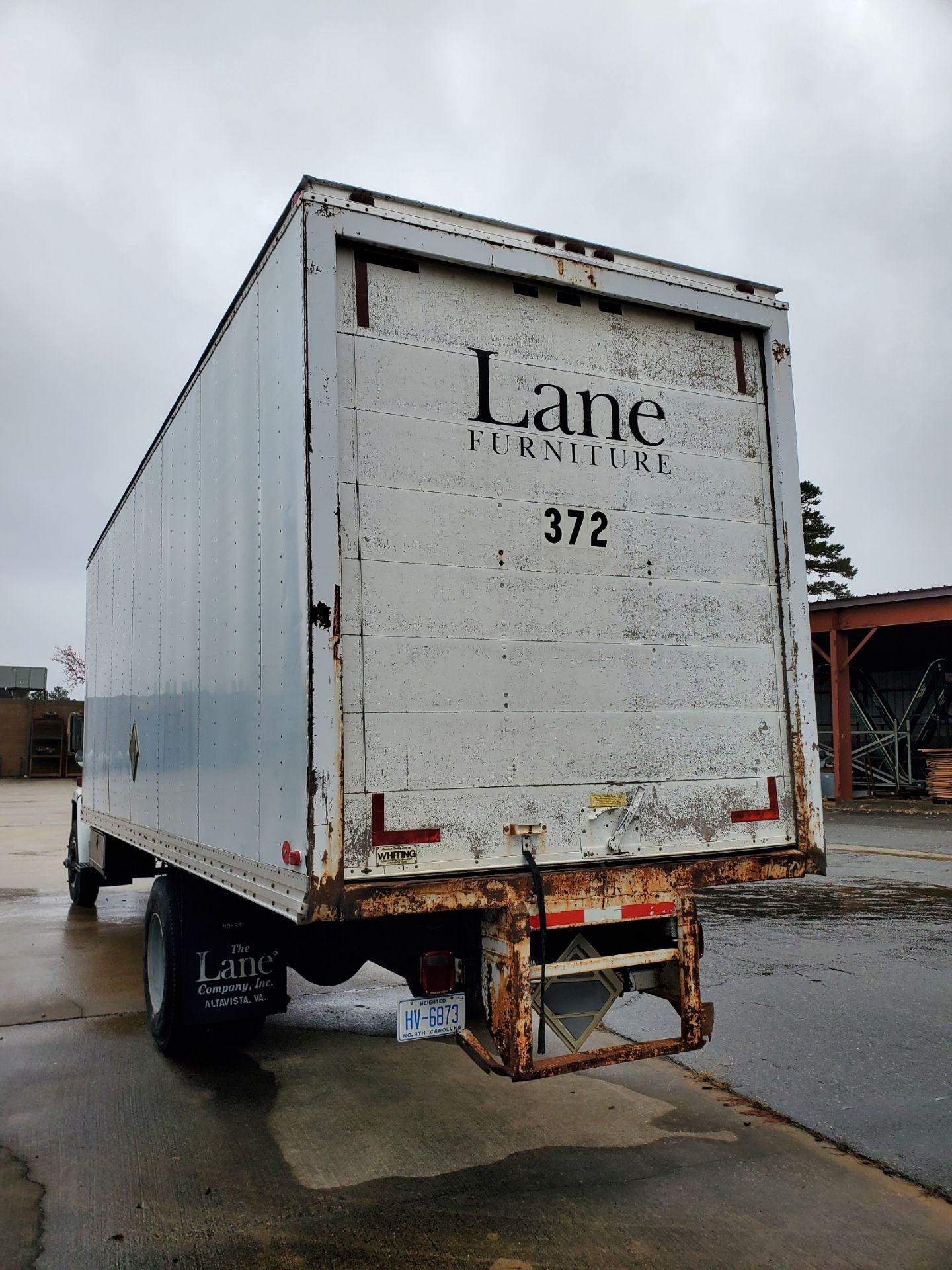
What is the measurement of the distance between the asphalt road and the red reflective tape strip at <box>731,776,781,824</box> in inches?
57.1

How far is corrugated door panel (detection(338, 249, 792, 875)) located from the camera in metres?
3.94

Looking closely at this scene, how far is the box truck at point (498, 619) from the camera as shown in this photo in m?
3.88

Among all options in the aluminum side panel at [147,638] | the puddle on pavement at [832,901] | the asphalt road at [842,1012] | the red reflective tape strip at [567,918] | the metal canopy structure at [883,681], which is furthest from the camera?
the metal canopy structure at [883,681]

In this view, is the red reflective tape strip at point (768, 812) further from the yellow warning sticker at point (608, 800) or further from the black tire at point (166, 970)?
the black tire at point (166, 970)

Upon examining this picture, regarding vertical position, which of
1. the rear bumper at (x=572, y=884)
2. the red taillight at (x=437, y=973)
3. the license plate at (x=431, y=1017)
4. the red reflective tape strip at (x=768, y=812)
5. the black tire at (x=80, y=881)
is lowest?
the black tire at (x=80, y=881)

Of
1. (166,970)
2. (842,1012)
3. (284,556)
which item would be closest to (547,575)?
(284,556)

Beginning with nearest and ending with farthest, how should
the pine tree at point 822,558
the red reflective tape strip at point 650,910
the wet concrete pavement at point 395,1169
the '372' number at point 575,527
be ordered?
the wet concrete pavement at point 395,1169, the red reflective tape strip at point 650,910, the '372' number at point 575,527, the pine tree at point 822,558

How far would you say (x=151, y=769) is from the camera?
6.77 m

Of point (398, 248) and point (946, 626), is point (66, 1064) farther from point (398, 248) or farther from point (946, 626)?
point (946, 626)

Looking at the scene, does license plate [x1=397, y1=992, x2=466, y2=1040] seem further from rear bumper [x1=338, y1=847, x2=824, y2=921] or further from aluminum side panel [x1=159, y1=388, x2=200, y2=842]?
aluminum side panel [x1=159, y1=388, x2=200, y2=842]

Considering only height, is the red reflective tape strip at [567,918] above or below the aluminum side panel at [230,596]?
below

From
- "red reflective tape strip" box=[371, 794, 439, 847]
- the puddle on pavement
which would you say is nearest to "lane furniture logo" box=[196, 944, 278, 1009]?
"red reflective tape strip" box=[371, 794, 439, 847]

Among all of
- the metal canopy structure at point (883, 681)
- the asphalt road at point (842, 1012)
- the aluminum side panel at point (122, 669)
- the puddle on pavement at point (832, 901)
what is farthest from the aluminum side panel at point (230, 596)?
the metal canopy structure at point (883, 681)

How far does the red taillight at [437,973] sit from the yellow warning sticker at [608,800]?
91 cm
